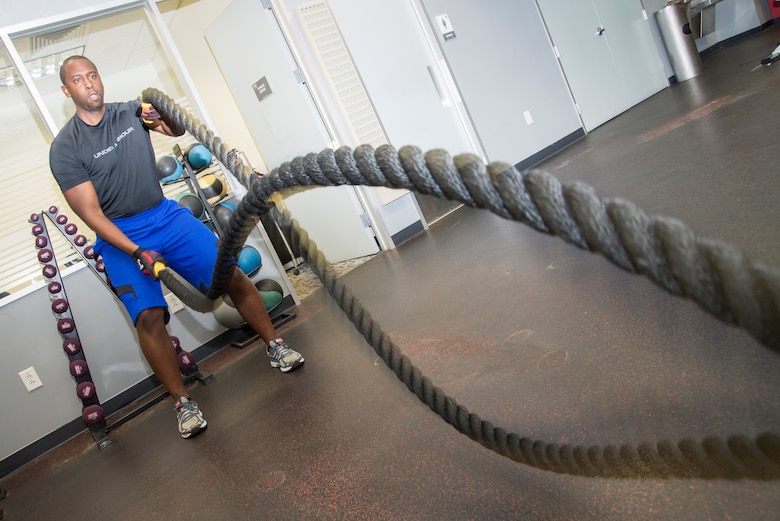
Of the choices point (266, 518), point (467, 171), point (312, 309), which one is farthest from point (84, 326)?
point (467, 171)

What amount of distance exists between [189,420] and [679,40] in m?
7.28

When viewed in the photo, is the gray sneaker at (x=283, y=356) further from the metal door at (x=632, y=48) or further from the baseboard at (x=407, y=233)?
the metal door at (x=632, y=48)

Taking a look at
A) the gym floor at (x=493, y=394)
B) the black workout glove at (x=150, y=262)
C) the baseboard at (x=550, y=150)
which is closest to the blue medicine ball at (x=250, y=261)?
the gym floor at (x=493, y=394)

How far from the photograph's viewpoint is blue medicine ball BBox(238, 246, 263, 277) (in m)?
3.53

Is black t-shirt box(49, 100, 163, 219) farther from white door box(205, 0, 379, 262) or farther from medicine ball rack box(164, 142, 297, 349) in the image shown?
white door box(205, 0, 379, 262)

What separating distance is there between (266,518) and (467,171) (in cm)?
128

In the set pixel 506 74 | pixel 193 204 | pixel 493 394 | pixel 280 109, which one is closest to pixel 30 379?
pixel 193 204

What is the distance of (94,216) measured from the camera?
222 centimetres

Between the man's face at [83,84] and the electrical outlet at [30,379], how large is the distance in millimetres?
1990

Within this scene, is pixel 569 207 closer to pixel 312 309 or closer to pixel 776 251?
Result: pixel 776 251

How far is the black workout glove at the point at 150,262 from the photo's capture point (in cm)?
199

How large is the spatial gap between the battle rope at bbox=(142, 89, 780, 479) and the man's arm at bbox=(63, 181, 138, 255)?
3.51 ft

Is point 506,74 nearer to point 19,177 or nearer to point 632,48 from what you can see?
point 632,48

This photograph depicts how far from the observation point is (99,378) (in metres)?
3.53
